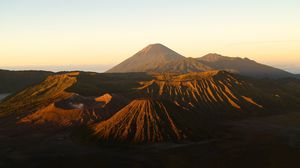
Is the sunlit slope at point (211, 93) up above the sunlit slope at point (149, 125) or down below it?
above

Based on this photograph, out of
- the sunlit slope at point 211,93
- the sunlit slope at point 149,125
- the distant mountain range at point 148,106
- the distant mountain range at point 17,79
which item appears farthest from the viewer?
the distant mountain range at point 17,79

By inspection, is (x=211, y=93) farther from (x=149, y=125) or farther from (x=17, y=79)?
(x=17, y=79)

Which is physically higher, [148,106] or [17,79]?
[17,79]

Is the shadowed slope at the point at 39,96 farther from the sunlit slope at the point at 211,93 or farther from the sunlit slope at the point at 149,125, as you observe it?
the sunlit slope at the point at 149,125

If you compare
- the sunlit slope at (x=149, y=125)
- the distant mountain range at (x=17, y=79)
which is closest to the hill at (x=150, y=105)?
the sunlit slope at (x=149, y=125)

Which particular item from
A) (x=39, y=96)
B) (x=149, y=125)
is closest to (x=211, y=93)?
(x=149, y=125)

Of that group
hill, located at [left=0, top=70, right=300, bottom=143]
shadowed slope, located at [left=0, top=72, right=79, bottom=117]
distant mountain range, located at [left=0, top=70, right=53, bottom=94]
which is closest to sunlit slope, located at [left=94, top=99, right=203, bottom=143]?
hill, located at [left=0, top=70, right=300, bottom=143]

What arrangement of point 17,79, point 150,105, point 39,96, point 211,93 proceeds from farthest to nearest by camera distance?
point 17,79, point 39,96, point 211,93, point 150,105

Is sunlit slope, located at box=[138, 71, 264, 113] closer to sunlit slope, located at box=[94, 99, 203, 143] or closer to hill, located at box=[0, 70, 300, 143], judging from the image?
hill, located at box=[0, 70, 300, 143]

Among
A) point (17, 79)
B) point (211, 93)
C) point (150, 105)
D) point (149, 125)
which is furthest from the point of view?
point (17, 79)

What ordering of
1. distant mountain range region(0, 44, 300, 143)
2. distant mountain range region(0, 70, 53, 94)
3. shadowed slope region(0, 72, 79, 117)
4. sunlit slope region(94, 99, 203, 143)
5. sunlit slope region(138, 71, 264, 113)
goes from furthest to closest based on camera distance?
distant mountain range region(0, 70, 53, 94) < sunlit slope region(138, 71, 264, 113) < shadowed slope region(0, 72, 79, 117) < distant mountain range region(0, 44, 300, 143) < sunlit slope region(94, 99, 203, 143)

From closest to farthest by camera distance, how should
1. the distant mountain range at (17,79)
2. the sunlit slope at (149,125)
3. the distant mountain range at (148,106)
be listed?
the sunlit slope at (149,125), the distant mountain range at (148,106), the distant mountain range at (17,79)

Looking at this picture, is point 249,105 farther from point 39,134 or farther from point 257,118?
point 39,134
